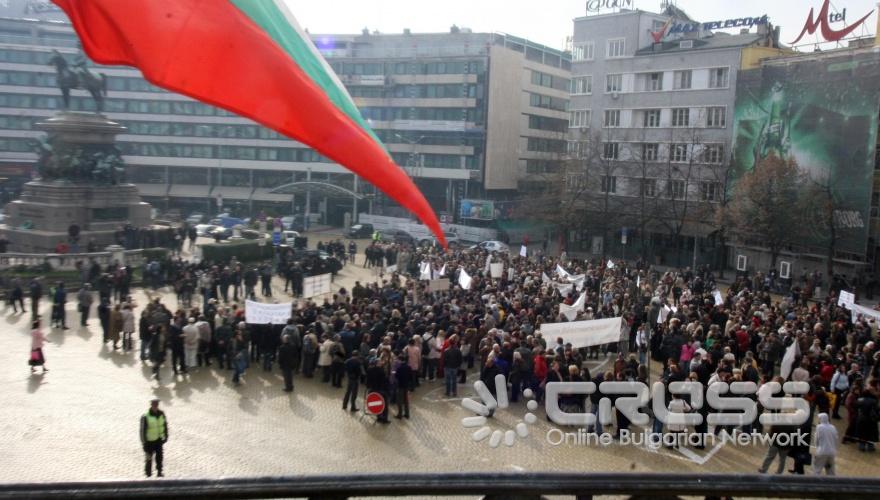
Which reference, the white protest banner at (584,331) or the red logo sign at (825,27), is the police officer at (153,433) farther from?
the red logo sign at (825,27)

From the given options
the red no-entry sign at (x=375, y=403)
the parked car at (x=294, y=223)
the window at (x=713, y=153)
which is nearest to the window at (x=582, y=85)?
the window at (x=713, y=153)

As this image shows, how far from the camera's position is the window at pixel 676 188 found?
5369 cm

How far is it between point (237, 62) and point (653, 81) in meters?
56.8

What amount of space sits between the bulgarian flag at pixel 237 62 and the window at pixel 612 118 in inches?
2232

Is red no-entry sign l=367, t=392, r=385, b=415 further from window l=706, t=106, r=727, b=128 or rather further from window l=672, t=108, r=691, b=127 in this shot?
window l=672, t=108, r=691, b=127

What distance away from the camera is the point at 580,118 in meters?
63.5

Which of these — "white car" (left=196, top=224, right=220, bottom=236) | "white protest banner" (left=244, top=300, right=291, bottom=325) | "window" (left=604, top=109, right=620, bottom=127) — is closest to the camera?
"white protest banner" (left=244, top=300, right=291, bottom=325)

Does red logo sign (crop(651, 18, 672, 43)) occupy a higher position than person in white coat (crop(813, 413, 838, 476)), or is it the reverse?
red logo sign (crop(651, 18, 672, 43))

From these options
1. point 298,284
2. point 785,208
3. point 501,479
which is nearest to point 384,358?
point 501,479

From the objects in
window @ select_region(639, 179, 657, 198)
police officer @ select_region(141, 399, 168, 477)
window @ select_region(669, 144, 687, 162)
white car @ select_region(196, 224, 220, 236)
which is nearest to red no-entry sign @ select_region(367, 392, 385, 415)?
police officer @ select_region(141, 399, 168, 477)

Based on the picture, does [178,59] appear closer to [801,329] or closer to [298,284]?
[801,329]

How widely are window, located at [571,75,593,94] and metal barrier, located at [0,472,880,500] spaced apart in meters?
61.5

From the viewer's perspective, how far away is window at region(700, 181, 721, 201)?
51500mm

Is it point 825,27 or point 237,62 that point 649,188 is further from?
point 237,62
